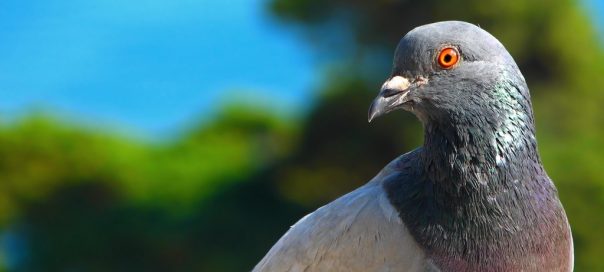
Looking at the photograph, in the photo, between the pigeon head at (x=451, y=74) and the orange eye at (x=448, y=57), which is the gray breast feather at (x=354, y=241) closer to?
the pigeon head at (x=451, y=74)

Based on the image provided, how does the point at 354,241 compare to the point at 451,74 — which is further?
the point at 354,241

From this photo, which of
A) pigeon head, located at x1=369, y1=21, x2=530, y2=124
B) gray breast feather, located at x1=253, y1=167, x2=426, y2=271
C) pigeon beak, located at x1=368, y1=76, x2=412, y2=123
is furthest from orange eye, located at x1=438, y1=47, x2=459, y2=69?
gray breast feather, located at x1=253, y1=167, x2=426, y2=271

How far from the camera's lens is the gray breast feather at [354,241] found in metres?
2.62

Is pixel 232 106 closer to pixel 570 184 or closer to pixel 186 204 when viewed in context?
pixel 186 204

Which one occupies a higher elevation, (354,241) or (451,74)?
(451,74)

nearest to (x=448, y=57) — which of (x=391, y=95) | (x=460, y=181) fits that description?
(x=391, y=95)

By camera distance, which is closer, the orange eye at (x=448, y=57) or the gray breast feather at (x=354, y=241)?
the orange eye at (x=448, y=57)

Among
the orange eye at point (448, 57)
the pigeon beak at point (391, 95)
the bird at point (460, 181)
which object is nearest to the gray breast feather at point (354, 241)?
the bird at point (460, 181)

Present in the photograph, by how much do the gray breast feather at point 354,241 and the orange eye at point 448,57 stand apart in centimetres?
44

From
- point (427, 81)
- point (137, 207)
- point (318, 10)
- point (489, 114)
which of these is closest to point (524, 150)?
point (489, 114)

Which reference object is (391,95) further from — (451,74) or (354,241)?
(354,241)

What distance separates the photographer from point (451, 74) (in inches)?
99.9

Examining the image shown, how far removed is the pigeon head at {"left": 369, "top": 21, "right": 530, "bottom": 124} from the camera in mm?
2512

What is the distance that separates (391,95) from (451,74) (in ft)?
0.57
